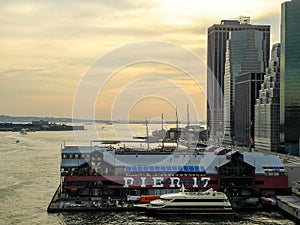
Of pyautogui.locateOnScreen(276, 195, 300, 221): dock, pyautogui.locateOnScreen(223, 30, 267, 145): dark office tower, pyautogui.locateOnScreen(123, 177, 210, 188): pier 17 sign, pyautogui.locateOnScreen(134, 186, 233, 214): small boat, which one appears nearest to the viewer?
pyautogui.locateOnScreen(276, 195, 300, 221): dock

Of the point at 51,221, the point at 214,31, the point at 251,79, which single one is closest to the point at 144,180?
the point at 51,221

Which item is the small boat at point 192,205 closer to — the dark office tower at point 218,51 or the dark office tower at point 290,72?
the dark office tower at point 290,72

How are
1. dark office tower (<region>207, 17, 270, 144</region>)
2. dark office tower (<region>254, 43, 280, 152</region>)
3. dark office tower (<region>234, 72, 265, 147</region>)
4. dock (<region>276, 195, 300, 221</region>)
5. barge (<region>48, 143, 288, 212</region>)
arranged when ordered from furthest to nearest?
dark office tower (<region>207, 17, 270, 144</region>) → dark office tower (<region>234, 72, 265, 147</region>) → dark office tower (<region>254, 43, 280, 152</region>) → barge (<region>48, 143, 288, 212</region>) → dock (<region>276, 195, 300, 221</region>)

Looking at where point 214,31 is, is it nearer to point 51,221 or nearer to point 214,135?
point 214,135

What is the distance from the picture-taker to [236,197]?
27.7 metres

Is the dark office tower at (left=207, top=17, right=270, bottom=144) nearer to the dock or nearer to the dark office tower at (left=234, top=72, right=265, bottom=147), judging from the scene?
the dark office tower at (left=234, top=72, right=265, bottom=147)

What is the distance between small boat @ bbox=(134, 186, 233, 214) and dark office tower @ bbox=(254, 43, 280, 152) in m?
38.4

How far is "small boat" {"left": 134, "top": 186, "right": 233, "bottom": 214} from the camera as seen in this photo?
24516 millimetres

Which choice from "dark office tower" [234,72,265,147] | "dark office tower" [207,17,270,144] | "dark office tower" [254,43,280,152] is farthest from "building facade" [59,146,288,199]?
"dark office tower" [207,17,270,144]

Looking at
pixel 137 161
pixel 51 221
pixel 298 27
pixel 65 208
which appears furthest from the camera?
pixel 298 27

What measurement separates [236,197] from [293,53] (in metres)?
37.5

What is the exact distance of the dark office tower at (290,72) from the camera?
6006 centimetres

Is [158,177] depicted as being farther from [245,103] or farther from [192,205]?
[245,103]

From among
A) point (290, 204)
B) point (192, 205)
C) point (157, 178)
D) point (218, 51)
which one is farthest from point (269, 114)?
point (218, 51)
